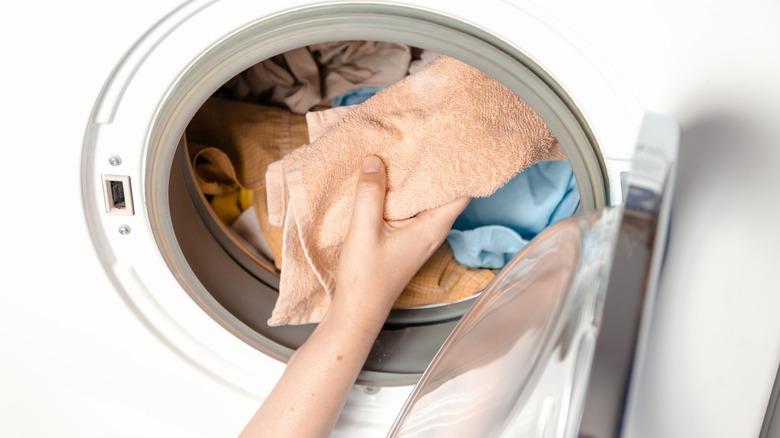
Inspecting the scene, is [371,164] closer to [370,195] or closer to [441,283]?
[370,195]

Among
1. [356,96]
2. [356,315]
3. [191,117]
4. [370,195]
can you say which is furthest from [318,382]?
[356,96]

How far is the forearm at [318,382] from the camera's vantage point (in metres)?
0.83

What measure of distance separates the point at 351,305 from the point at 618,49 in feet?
1.35

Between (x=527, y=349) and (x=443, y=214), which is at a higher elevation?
(x=443, y=214)

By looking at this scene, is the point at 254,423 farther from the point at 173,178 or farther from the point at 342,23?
the point at 342,23

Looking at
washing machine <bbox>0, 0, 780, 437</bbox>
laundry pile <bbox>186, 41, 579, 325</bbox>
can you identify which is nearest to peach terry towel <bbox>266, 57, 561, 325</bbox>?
laundry pile <bbox>186, 41, 579, 325</bbox>

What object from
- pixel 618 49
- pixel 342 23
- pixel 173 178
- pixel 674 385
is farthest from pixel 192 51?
pixel 674 385

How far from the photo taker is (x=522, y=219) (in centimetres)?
95

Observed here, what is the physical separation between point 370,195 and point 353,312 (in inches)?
5.4

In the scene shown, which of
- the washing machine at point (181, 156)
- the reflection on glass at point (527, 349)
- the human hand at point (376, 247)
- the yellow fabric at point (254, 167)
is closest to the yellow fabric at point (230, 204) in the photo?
the yellow fabric at point (254, 167)

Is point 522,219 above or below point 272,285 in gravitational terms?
above

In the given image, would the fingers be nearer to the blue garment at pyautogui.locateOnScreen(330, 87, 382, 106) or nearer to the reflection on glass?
the reflection on glass

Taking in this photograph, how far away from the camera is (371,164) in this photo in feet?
2.74

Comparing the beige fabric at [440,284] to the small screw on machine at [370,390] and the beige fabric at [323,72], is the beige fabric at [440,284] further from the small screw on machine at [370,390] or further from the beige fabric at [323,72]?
the beige fabric at [323,72]
